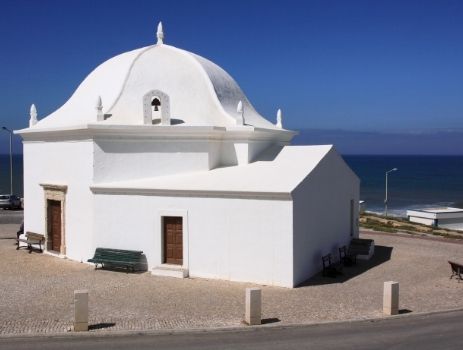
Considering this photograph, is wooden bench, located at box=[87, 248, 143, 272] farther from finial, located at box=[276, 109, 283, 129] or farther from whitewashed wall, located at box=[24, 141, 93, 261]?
finial, located at box=[276, 109, 283, 129]

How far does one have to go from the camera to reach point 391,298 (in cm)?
1220

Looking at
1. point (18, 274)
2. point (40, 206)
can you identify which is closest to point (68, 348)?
point (18, 274)

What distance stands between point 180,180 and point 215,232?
2.62m

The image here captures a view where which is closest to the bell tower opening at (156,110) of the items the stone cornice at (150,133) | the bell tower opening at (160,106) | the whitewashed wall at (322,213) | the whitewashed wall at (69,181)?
the bell tower opening at (160,106)

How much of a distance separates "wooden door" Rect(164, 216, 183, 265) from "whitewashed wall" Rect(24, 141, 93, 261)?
3080 millimetres

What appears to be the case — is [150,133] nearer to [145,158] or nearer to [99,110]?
[145,158]

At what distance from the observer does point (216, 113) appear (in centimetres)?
2019

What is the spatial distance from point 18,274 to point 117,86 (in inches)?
315

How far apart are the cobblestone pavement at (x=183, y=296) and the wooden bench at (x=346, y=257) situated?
12.5 inches

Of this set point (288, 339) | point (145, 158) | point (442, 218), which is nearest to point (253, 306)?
point (288, 339)

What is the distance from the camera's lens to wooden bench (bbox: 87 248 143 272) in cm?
1708

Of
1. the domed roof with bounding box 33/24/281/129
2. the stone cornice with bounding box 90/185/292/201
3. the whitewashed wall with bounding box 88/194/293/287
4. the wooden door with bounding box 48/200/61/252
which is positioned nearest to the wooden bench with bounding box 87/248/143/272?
the whitewashed wall with bounding box 88/194/293/287

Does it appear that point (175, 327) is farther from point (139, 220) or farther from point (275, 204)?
point (139, 220)

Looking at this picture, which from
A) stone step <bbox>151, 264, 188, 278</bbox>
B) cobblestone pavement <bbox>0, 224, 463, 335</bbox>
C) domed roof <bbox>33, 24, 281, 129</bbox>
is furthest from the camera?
domed roof <bbox>33, 24, 281, 129</bbox>
